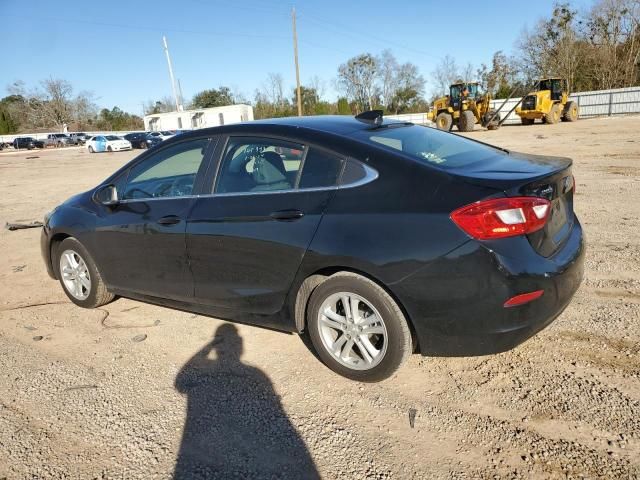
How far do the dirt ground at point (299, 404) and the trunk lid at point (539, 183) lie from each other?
846 millimetres

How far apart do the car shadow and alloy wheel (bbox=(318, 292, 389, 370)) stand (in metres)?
0.49

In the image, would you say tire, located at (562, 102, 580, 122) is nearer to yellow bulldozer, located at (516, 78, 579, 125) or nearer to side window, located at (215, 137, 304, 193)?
yellow bulldozer, located at (516, 78, 579, 125)

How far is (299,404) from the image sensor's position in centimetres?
271

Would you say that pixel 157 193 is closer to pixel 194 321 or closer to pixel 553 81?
pixel 194 321

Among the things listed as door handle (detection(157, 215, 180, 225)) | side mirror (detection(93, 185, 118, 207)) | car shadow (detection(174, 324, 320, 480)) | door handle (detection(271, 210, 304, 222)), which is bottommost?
car shadow (detection(174, 324, 320, 480))

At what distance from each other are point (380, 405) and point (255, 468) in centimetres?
80

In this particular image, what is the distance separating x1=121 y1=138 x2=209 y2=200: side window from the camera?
11.5ft

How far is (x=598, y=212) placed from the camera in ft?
20.8

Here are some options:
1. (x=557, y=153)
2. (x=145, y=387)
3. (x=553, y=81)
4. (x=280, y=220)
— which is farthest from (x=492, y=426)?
(x=553, y=81)

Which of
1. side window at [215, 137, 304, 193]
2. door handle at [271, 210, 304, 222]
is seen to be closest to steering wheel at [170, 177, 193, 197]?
side window at [215, 137, 304, 193]

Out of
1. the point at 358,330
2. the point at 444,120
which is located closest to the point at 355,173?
the point at 358,330

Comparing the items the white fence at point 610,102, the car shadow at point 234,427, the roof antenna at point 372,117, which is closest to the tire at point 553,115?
the white fence at point 610,102

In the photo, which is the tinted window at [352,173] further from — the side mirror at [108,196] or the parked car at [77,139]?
the parked car at [77,139]

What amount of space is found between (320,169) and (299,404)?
1427 millimetres
